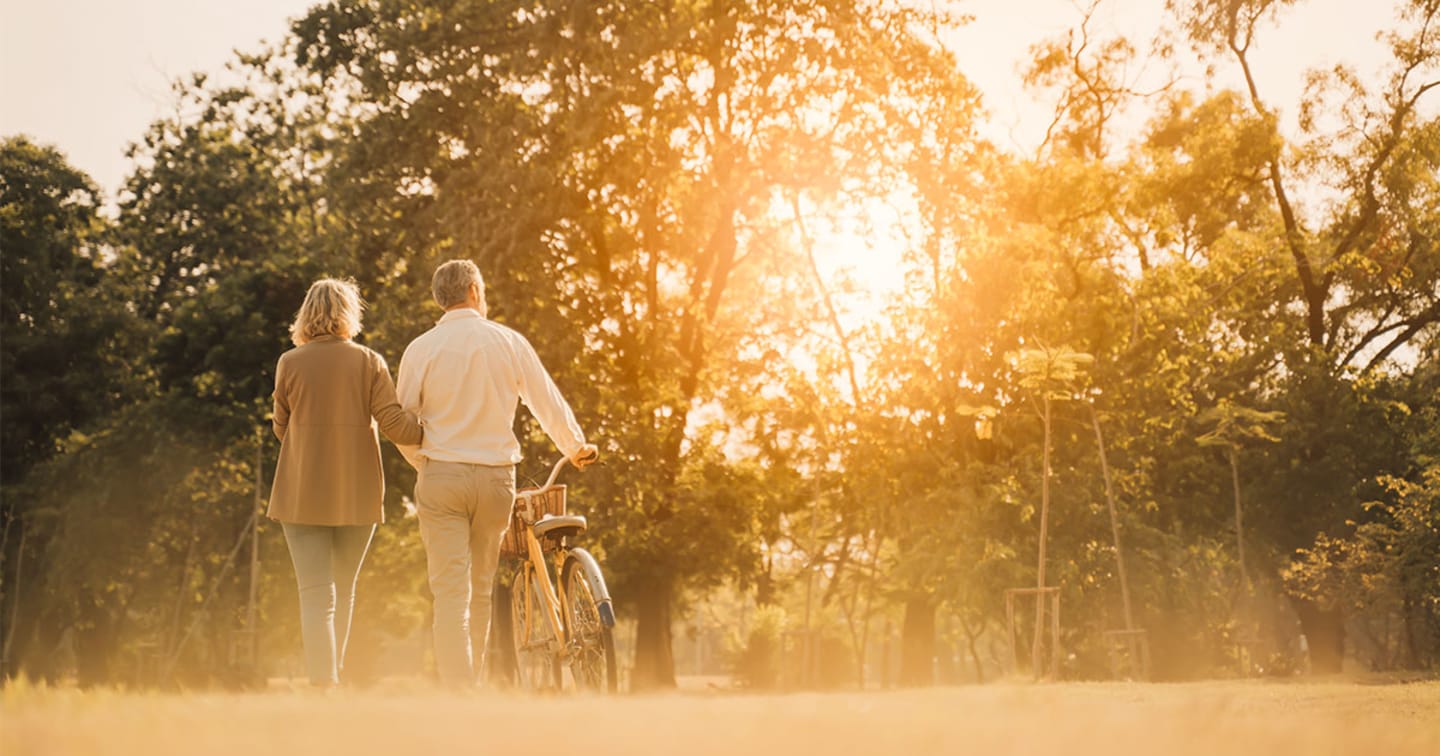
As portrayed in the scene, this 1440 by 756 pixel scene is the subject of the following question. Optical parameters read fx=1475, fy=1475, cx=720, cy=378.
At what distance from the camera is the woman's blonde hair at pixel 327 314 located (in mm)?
7566

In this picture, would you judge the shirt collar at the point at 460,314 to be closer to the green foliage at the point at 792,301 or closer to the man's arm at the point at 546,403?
the man's arm at the point at 546,403

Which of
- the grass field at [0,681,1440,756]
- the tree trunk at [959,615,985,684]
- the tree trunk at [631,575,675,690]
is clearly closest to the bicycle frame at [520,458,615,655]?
the grass field at [0,681,1440,756]

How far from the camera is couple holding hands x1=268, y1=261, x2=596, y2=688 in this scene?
24.3ft

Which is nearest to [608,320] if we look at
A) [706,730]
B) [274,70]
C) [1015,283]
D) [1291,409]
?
[1015,283]

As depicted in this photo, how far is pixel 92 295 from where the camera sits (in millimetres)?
37312

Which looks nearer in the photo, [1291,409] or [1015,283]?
[1015,283]

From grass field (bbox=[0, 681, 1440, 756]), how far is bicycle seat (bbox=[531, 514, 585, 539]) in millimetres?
3736

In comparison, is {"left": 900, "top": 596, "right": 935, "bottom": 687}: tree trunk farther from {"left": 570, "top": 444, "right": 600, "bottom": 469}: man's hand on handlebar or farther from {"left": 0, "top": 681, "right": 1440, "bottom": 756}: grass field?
{"left": 0, "top": 681, "right": 1440, "bottom": 756}: grass field

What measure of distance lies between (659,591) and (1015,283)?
9.83 metres

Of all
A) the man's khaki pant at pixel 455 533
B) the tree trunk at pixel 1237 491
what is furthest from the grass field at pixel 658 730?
the tree trunk at pixel 1237 491

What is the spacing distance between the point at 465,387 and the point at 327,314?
79cm

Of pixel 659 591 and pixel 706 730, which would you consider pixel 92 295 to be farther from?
pixel 706 730

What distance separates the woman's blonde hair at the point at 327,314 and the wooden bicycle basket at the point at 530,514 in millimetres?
1371

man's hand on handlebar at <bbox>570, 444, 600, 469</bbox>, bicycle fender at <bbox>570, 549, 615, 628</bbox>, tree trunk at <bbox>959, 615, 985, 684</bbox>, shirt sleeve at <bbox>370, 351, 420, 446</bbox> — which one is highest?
shirt sleeve at <bbox>370, 351, 420, 446</bbox>
